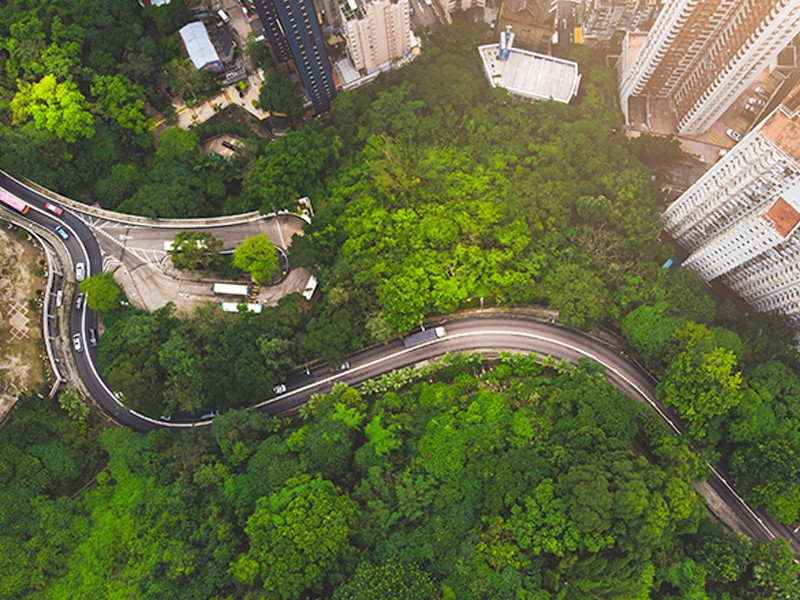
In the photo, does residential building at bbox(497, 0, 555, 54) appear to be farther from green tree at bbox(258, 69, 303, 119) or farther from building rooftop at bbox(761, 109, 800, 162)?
building rooftop at bbox(761, 109, 800, 162)

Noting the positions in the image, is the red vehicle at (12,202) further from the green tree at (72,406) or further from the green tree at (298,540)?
the green tree at (298,540)

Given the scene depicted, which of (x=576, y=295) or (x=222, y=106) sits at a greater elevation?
(x=222, y=106)

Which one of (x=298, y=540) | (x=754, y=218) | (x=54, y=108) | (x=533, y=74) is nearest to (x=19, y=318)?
(x=54, y=108)

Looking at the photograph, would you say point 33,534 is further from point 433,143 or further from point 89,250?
point 433,143

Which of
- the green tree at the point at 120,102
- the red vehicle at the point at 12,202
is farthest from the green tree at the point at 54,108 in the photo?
the red vehicle at the point at 12,202

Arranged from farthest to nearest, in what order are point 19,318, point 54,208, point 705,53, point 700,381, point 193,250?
point 705,53 → point 54,208 → point 193,250 → point 19,318 → point 700,381

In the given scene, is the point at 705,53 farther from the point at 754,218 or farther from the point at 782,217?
the point at 782,217
